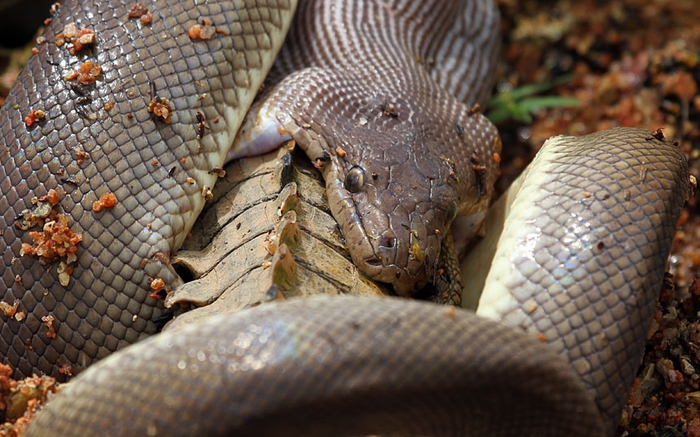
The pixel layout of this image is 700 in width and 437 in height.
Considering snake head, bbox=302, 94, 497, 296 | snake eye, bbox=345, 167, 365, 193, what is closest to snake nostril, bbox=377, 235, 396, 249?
snake head, bbox=302, 94, 497, 296

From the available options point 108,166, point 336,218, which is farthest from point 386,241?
point 108,166

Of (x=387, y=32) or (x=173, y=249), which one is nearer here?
(x=173, y=249)

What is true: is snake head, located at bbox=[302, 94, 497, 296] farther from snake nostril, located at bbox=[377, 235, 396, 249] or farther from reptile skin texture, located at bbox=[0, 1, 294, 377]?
reptile skin texture, located at bbox=[0, 1, 294, 377]

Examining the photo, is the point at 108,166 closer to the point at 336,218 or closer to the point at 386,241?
the point at 336,218

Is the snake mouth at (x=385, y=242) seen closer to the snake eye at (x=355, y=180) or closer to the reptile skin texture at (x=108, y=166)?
the snake eye at (x=355, y=180)

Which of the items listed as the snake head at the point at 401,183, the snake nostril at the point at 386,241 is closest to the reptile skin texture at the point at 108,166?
the snake head at the point at 401,183

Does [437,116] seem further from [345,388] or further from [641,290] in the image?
[345,388]

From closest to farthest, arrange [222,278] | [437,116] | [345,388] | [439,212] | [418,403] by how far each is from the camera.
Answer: [345,388] < [418,403] < [222,278] < [439,212] < [437,116]

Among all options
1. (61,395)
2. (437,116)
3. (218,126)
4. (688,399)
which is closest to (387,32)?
(437,116)
